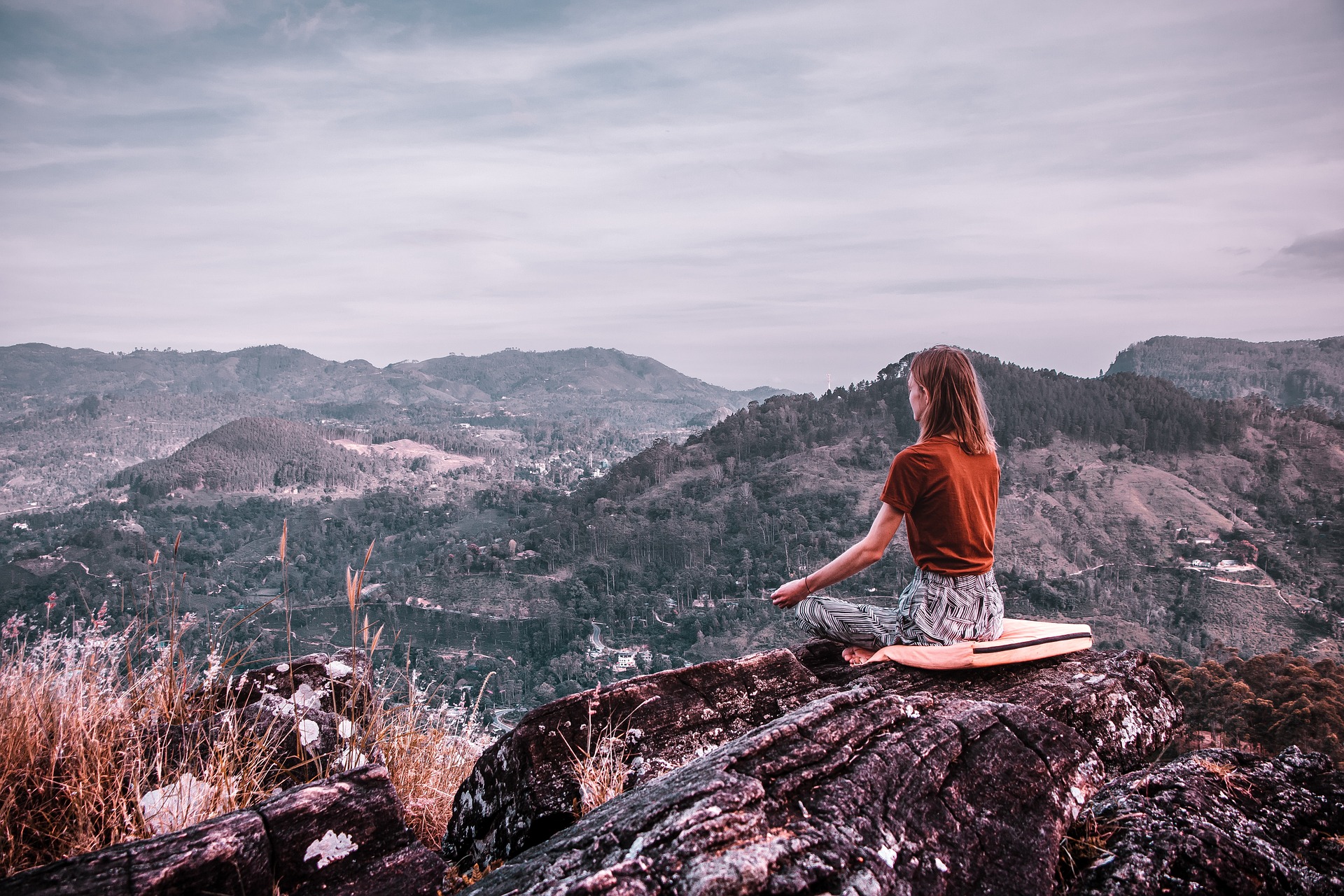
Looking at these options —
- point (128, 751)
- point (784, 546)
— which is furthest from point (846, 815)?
point (784, 546)

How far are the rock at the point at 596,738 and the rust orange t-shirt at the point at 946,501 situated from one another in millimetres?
1044

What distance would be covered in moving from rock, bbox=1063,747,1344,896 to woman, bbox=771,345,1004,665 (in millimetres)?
1365

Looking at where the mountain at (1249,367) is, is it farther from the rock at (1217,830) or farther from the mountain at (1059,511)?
the rock at (1217,830)

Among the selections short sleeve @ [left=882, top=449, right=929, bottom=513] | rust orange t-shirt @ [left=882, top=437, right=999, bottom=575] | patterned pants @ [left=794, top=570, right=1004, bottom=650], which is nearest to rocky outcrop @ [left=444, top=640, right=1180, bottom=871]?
patterned pants @ [left=794, top=570, right=1004, bottom=650]

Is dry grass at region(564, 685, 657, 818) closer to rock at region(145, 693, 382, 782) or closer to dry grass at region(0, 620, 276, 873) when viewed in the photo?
rock at region(145, 693, 382, 782)

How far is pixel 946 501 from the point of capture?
13.2 feet

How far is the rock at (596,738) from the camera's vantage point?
3.17 meters

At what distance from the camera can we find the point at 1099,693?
11.9ft

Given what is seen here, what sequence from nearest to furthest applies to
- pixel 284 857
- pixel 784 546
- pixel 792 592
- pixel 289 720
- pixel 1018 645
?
pixel 284 857, pixel 289 720, pixel 1018 645, pixel 792 592, pixel 784 546

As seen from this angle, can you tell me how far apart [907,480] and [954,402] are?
0.54 meters

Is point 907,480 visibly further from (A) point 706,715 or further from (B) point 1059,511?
Answer: (B) point 1059,511

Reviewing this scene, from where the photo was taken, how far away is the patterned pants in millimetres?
4133

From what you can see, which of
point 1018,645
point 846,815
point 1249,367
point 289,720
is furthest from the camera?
point 1249,367

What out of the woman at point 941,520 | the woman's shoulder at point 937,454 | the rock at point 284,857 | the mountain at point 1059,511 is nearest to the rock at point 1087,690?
the woman at point 941,520
